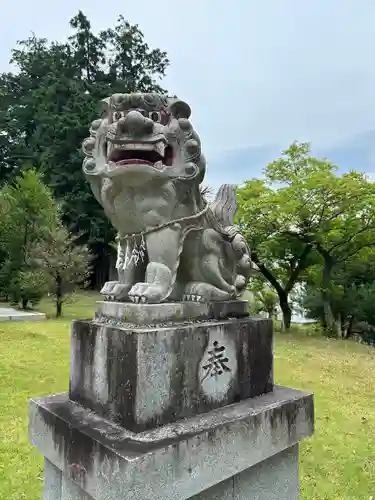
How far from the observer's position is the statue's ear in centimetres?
205

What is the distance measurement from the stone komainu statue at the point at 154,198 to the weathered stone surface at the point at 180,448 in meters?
0.60

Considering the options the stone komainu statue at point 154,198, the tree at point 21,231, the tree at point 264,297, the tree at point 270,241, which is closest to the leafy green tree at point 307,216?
the tree at point 270,241

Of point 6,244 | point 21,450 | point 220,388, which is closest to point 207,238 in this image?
point 220,388

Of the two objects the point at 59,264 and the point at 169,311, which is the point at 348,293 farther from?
the point at 169,311

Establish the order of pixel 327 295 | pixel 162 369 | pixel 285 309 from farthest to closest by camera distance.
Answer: pixel 285 309, pixel 327 295, pixel 162 369

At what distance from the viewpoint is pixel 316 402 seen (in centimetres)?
495

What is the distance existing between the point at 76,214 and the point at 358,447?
1765 cm

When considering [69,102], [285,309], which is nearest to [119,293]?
[285,309]

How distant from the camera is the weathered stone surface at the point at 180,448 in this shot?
5.06ft

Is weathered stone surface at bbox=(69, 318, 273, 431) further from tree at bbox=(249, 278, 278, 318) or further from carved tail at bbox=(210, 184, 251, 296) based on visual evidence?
tree at bbox=(249, 278, 278, 318)

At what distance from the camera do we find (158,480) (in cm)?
157

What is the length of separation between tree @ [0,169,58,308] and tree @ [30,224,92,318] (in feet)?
2.10

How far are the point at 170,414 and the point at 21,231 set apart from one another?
13.5 metres

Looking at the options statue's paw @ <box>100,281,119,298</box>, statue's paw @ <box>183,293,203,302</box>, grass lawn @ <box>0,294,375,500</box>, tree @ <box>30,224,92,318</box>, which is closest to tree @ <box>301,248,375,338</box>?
grass lawn @ <box>0,294,375,500</box>
